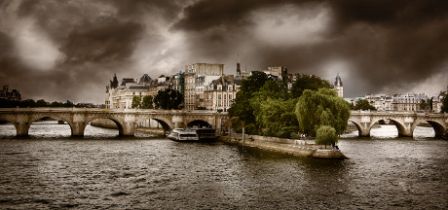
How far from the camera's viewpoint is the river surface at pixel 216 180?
38250mm

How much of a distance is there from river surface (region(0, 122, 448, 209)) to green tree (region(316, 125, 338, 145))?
342cm

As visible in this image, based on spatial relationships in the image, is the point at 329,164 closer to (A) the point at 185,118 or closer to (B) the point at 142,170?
(B) the point at 142,170

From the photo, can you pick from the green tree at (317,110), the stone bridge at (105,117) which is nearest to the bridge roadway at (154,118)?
the stone bridge at (105,117)

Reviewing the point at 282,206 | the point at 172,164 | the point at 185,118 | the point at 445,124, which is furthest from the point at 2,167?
the point at 445,124

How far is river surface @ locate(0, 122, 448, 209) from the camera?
38250 millimetres

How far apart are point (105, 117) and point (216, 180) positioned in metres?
61.0

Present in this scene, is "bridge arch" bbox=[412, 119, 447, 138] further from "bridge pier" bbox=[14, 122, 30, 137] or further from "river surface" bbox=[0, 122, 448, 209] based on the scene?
"bridge pier" bbox=[14, 122, 30, 137]

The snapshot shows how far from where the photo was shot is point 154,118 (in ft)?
361

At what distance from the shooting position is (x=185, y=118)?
112188mm

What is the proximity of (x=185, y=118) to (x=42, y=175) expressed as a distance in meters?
62.9

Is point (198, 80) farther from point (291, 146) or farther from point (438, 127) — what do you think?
point (291, 146)

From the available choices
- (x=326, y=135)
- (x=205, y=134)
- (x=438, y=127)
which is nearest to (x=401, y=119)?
(x=438, y=127)

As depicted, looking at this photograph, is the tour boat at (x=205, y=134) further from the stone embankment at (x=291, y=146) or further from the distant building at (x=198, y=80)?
the distant building at (x=198, y=80)

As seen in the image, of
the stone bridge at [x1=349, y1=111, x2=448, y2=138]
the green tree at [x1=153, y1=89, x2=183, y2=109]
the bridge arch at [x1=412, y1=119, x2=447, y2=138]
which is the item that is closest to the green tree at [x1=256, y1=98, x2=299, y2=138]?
the stone bridge at [x1=349, y1=111, x2=448, y2=138]
